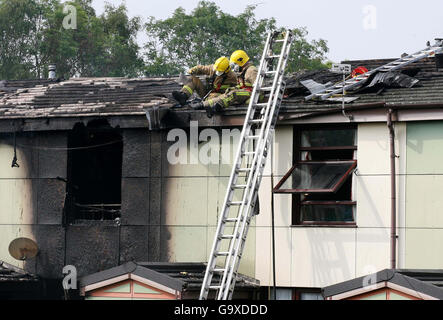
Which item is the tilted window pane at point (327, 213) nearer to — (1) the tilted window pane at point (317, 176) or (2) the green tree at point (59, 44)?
(1) the tilted window pane at point (317, 176)

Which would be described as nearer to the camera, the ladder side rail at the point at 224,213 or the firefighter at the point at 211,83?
the ladder side rail at the point at 224,213

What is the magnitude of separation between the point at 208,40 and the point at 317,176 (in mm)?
28645

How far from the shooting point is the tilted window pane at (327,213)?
727 inches

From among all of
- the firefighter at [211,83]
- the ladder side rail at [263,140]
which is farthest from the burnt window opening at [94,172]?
the ladder side rail at [263,140]

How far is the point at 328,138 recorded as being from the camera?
1881cm

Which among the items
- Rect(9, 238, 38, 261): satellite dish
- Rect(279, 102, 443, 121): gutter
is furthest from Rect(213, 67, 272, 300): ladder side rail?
Rect(9, 238, 38, 261): satellite dish

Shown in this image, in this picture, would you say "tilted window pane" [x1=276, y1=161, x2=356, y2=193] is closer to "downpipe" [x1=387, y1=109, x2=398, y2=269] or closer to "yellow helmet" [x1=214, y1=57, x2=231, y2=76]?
"downpipe" [x1=387, y1=109, x2=398, y2=269]

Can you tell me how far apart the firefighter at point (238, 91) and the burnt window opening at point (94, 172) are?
7.69ft

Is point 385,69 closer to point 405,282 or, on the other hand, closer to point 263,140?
point 263,140

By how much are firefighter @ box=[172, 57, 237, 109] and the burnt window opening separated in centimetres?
161

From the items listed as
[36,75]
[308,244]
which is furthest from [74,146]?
[36,75]

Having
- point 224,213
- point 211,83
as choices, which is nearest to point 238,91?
point 211,83

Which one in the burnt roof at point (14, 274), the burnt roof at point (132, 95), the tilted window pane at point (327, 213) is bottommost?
the burnt roof at point (14, 274)

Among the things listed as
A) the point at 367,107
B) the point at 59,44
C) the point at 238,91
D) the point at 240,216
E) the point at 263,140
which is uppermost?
the point at 59,44
